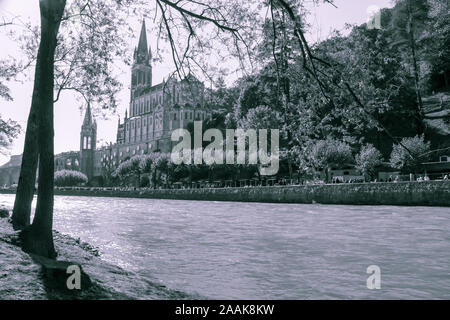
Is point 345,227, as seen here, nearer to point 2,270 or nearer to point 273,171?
point 2,270

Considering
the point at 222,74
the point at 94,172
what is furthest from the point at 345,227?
the point at 94,172

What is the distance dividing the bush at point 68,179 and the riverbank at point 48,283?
11222 cm

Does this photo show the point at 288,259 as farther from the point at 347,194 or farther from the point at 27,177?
the point at 347,194

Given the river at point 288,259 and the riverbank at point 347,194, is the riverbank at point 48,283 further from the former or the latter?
the riverbank at point 347,194

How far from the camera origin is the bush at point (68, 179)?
113375 millimetres

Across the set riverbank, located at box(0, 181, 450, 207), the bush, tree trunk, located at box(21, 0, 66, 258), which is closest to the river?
tree trunk, located at box(21, 0, 66, 258)

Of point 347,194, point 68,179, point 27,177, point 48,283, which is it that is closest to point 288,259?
point 27,177

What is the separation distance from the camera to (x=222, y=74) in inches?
368

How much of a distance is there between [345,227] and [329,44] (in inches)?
460

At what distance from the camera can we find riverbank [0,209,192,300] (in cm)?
474

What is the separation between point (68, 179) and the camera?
116 m

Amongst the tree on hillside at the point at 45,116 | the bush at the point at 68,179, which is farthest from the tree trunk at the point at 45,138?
the bush at the point at 68,179

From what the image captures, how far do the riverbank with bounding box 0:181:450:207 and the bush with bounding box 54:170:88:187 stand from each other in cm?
6768

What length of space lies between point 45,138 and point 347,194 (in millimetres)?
32007
